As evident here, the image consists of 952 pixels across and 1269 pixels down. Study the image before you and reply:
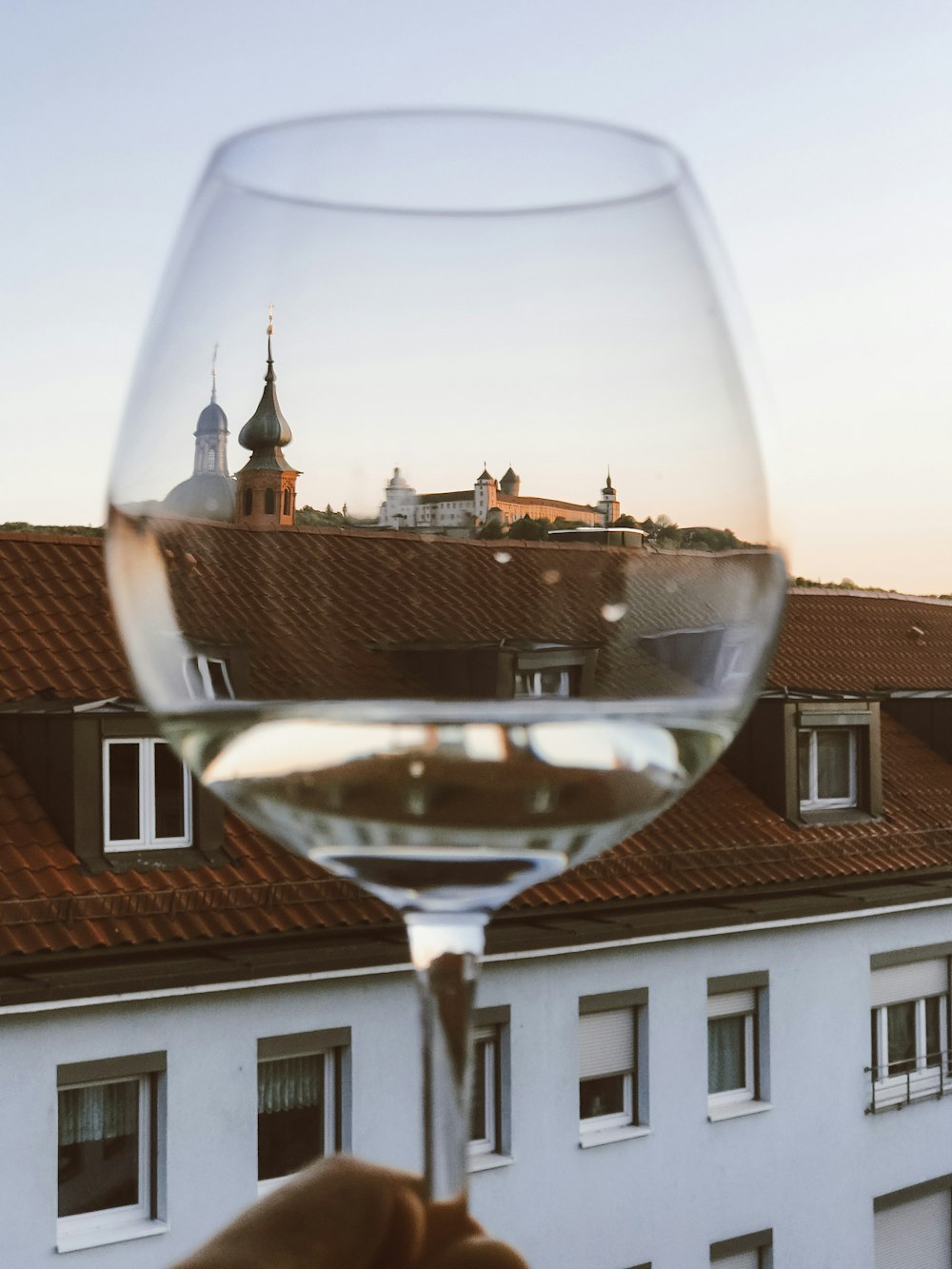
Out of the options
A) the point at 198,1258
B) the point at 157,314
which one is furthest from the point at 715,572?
the point at 198,1258

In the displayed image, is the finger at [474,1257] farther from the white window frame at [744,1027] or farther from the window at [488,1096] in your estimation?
the white window frame at [744,1027]

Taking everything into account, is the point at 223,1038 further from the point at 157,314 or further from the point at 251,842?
the point at 157,314

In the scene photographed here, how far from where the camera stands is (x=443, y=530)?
54 cm

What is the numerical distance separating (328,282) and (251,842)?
11.0 meters

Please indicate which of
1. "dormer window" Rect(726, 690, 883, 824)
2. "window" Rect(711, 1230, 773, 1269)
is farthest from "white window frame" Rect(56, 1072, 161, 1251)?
"dormer window" Rect(726, 690, 883, 824)

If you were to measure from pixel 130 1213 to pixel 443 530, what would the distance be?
10.4 meters

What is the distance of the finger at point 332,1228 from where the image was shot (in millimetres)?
688

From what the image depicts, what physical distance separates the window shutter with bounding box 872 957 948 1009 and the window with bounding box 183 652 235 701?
15245 millimetres

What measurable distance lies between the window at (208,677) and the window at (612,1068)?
12415mm

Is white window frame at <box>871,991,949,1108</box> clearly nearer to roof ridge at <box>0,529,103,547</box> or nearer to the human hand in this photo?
roof ridge at <box>0,529,103,547</box>

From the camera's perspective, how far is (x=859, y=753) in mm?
16109

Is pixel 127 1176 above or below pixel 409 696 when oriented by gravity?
below

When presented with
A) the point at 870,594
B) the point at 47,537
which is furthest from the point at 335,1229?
the point at 870,594

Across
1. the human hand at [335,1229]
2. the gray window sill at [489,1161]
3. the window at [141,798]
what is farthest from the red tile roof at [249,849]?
the human hand at [335,1229]
